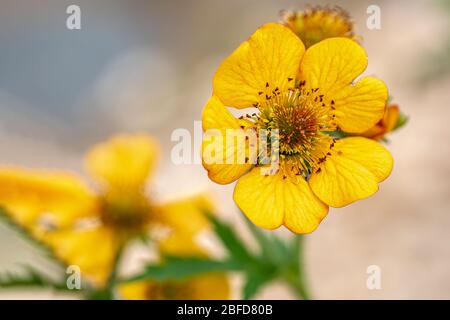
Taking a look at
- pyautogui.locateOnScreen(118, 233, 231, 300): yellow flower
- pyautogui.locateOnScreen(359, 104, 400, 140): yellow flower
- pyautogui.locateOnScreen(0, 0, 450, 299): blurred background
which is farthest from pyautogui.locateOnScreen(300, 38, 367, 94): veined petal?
pyautogui.locateOnScreen(0, 0, 450, 299): blurred background

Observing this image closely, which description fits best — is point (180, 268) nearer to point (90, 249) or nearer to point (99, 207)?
point (90, 249)

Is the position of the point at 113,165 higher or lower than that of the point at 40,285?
higher

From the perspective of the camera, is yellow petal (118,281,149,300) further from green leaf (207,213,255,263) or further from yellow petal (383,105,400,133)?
yellow petal (383,105,400,133)

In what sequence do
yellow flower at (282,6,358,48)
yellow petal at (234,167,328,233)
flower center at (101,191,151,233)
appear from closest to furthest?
yellow petal at (234,167,328,233), yellow flower at (282,6,358,48), flower center at (101,191,151,233)

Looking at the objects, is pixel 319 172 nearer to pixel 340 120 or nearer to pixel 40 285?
pixel 340 120

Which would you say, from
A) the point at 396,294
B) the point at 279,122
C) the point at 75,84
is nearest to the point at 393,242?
the point at 396,294

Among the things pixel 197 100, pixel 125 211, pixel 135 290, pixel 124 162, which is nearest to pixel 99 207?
pixel 125 211
